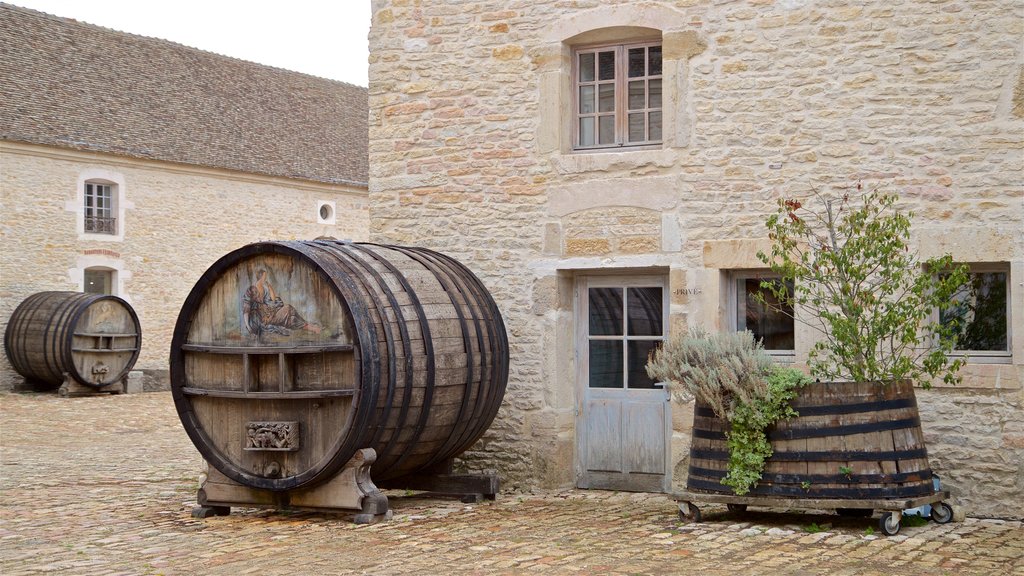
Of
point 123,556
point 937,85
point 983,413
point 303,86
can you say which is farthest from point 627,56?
point 303,86

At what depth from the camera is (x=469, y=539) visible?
6570 millimetres

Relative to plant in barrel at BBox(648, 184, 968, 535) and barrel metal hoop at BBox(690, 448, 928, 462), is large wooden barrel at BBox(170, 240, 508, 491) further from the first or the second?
barrel metal hoop at BBox(690, 448, 928, 462)

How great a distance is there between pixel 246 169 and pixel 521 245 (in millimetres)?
15903

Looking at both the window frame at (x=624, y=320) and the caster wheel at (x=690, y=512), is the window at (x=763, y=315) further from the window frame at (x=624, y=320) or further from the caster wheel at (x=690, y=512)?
the caster wheel at (x=690, y=512)

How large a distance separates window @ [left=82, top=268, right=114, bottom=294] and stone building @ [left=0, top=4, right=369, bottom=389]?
0.03 m

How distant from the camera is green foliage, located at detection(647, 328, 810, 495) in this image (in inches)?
265

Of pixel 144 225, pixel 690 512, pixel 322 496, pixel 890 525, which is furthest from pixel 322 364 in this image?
pixel 144 225

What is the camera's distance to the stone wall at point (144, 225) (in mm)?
19922

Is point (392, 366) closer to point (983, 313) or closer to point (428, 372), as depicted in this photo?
point (428, 372)

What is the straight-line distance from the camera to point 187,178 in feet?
74.3

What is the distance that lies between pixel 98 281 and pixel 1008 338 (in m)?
17.7

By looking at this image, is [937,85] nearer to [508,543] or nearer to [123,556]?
[508,543]

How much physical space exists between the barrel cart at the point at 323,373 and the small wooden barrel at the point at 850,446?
2.03 metres

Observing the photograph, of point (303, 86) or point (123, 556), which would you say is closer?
point (123, 556)
